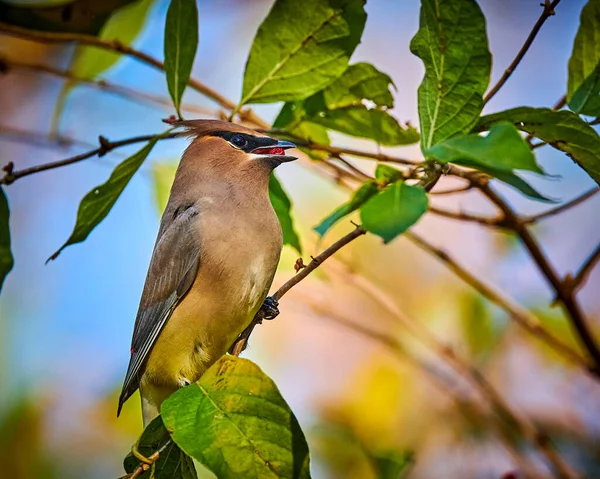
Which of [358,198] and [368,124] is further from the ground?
[368,124]

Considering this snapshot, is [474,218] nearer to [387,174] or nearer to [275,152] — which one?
[275,152]

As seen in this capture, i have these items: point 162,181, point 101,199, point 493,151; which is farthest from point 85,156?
point 493,151

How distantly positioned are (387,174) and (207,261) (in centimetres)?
113

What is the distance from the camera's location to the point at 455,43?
190 centimetres

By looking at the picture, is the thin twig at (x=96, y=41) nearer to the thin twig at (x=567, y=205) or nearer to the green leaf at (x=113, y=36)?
the green leaf at (x=113, y=36)

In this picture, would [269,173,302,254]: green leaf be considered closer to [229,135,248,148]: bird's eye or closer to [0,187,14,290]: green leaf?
[229,135,248,148]: bird's eye

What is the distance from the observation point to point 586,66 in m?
2.13

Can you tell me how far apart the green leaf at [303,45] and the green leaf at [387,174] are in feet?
1.75

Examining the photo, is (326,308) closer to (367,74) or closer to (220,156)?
(220,156)

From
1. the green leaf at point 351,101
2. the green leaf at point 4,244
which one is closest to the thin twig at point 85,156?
the green leaf at point 4,244

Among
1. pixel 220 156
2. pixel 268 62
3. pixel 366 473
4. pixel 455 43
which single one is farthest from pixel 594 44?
pixel 366 473

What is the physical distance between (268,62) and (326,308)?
1854mm

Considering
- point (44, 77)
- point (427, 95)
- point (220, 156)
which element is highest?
point (44, 77)

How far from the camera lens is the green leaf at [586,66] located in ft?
6.86
